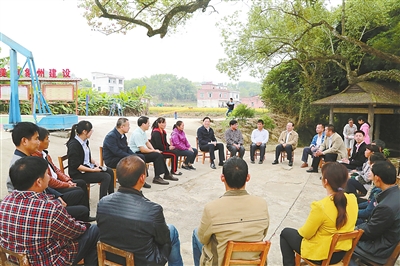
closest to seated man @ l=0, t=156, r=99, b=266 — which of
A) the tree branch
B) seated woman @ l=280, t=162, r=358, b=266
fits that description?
seated woman @ l=280, t=162, r=358, b=266

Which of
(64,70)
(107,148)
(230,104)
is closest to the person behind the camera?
(107,148)

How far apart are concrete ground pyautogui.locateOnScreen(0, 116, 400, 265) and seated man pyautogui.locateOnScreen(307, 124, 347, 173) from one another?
461 mm

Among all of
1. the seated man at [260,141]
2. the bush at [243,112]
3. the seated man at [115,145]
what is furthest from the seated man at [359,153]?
the bush at [243,112]

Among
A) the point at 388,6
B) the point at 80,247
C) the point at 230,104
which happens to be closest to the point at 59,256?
the point at 80,247

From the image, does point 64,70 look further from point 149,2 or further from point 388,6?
point 388,6

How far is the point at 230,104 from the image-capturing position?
1461cm

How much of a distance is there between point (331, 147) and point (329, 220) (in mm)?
4465

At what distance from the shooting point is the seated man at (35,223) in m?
1.69

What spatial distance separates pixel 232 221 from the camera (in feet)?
5.73

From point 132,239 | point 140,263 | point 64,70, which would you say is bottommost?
point 140,263

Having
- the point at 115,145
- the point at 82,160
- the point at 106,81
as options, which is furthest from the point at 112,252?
the point at 106,81

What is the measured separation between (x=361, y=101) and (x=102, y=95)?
13.6 m

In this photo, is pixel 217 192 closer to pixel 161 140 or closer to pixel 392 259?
pixel 161 140

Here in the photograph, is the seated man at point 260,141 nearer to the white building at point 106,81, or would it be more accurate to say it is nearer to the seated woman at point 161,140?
the seated woman at point 161,140
